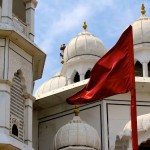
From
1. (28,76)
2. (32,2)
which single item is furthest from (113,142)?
(32,2)

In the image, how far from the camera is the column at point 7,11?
1855 cm

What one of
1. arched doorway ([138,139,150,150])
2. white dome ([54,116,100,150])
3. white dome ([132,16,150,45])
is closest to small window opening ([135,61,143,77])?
white dome ([132,16,150,45])

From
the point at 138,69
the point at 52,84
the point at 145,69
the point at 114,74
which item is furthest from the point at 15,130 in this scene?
the point at 138,69

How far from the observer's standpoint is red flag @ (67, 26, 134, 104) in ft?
45.0

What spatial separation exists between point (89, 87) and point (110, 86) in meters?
0.56

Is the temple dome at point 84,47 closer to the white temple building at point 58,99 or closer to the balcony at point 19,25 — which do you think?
the white temple building at point 58,99

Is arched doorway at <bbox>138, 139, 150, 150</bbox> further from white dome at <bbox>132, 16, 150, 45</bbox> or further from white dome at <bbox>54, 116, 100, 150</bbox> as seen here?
white dome at <bbox>132, 16, 150, 45</bbox>

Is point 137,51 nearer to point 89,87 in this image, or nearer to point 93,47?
point 93,47

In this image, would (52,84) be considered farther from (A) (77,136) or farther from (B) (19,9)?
(A) (77,136)

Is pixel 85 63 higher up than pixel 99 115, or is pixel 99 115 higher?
pixel 85 63

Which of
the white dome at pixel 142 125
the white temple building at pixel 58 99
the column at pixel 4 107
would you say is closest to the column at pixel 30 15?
the white temple building at pixel 58 99

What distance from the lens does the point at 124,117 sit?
20.9 metres

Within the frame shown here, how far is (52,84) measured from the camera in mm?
24109

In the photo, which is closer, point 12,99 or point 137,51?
point 12,99
